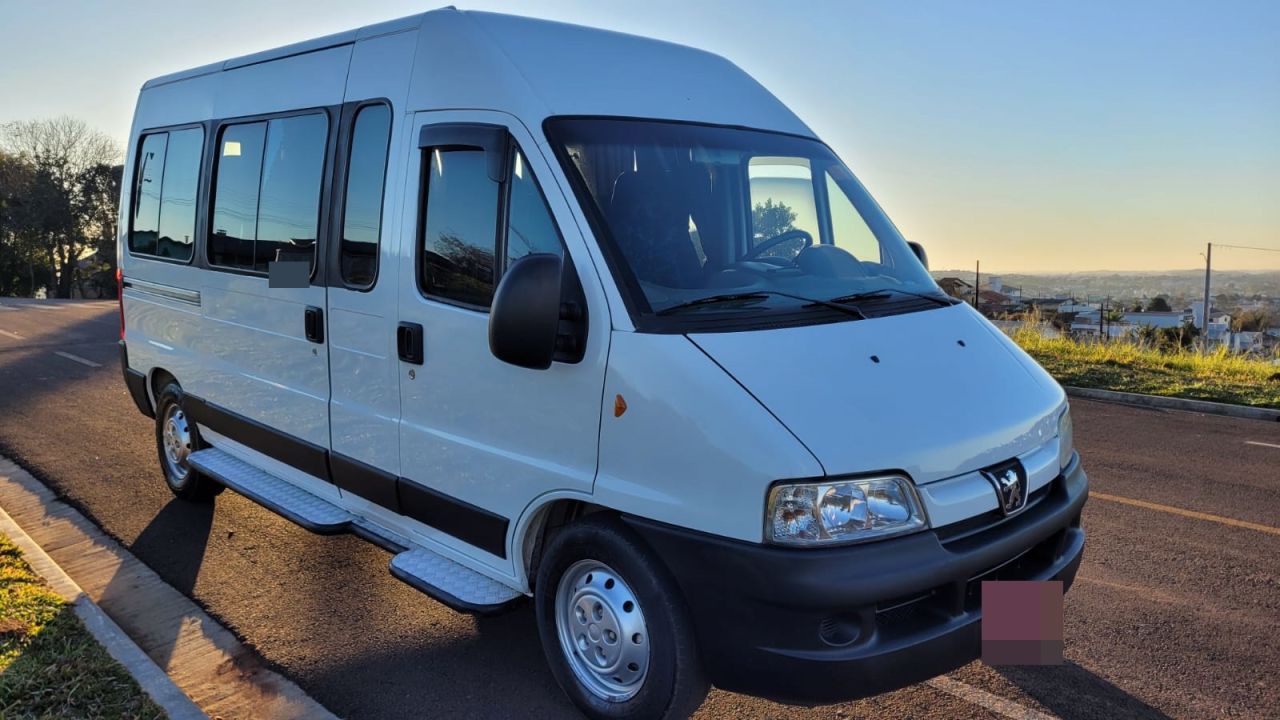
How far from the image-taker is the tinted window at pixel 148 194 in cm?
641

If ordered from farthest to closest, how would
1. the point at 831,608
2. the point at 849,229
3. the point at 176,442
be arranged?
the point at 176,442
the point at 849,229
the point at 831,608

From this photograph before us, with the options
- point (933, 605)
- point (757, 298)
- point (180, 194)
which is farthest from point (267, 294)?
point (933, 605)

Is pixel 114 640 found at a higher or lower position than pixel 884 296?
lower

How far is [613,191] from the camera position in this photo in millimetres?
3467

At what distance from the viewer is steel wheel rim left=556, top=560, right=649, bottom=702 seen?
318 centimetres

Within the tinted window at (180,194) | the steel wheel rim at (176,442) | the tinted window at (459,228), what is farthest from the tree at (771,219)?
the steel wheel rim at (176,442)

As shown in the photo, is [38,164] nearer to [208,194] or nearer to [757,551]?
[208,194]

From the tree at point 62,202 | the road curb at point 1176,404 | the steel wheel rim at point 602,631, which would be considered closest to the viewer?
the steel wheel rim at point 602,631

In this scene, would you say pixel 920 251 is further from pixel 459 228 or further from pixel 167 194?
pixel 167 194

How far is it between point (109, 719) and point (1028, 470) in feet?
11.2

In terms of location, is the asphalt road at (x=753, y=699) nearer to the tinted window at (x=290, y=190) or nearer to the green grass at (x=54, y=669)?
the green grass at (x=54, y=669)

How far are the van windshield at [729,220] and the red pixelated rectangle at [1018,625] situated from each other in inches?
46.6

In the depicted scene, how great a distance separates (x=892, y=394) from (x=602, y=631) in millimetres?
1324

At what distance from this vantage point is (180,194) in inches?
239
